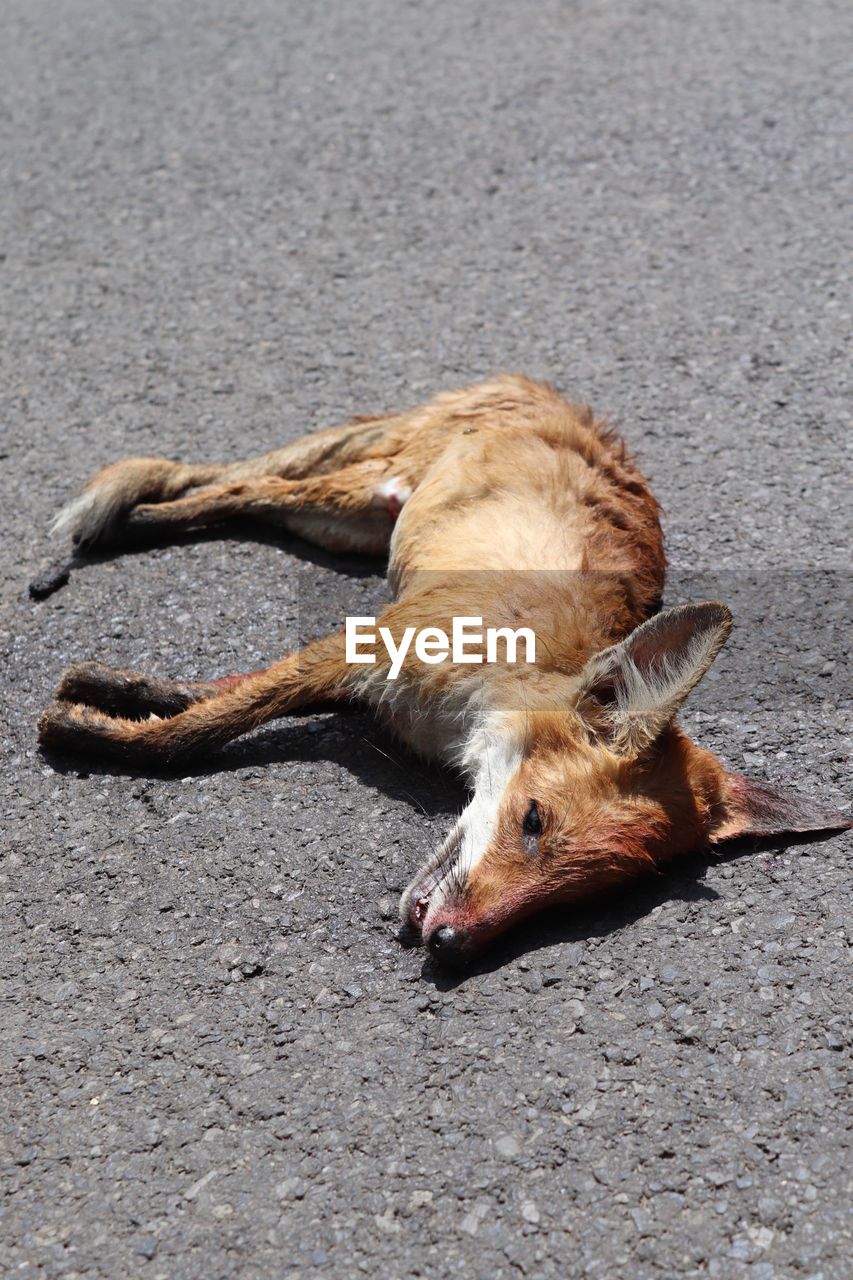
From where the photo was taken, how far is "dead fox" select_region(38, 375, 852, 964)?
3.80 metres

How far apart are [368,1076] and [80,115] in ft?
25.4

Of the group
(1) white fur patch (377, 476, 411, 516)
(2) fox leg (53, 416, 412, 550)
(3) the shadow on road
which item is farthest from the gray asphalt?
(1) white fur patch (377, 476, 411, 516)

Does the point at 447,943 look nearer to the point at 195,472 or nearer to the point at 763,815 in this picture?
the point at 763,815

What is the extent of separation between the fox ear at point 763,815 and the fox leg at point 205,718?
4.60 feet

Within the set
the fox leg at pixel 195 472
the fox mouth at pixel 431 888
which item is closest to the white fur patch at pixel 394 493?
the fox leg at pixel 195 472

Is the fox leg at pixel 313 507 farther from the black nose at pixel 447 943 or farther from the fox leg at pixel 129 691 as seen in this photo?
the black nose at pixel 447 943

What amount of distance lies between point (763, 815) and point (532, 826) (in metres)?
0.78

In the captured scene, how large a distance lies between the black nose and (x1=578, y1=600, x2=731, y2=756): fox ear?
799 mm

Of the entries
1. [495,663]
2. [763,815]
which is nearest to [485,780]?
[495,663]

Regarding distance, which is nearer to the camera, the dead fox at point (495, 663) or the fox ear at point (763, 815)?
the dead fox at point (495, 663)

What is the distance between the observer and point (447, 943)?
142 inches

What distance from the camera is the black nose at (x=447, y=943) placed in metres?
3.60

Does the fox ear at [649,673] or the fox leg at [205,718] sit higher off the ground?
the fox ear at [649,673]

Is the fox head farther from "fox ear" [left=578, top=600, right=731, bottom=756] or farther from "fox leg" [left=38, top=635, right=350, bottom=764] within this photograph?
"fox leg" [left=38, top=635, right=350, bottom=764]
